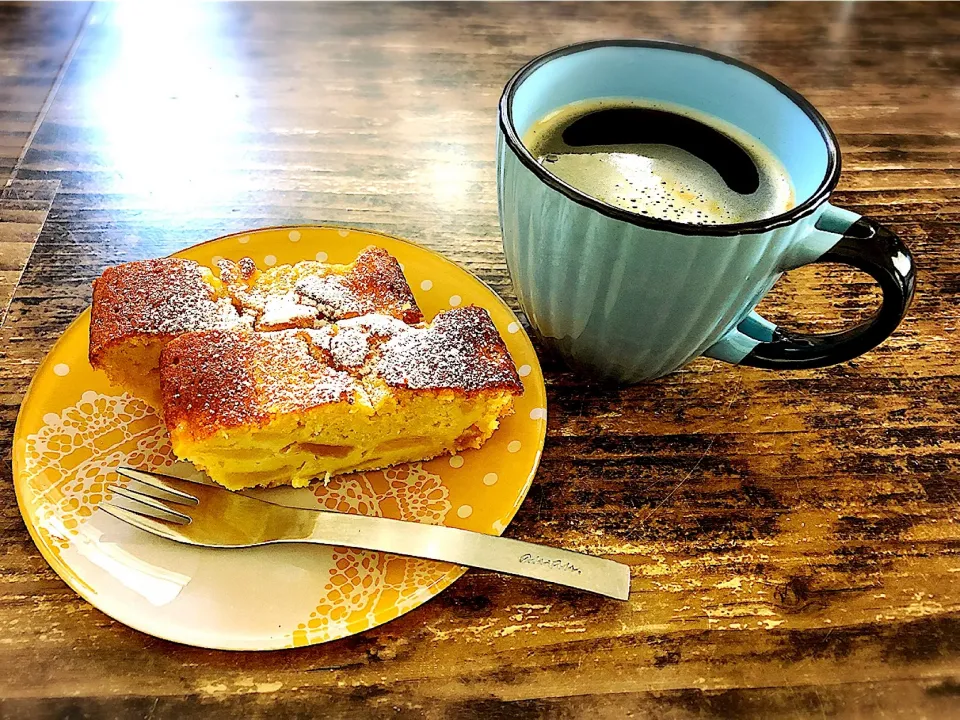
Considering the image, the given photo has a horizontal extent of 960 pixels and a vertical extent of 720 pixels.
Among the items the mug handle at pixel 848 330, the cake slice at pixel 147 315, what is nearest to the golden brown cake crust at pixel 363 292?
the cake slice at pixel 147 315

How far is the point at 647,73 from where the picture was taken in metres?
1.03

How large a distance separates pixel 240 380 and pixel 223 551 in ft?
0.59

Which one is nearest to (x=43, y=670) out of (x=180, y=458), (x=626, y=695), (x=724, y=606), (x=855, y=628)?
(x=180, y=458)

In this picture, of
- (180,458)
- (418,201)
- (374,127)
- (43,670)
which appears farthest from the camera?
(374,127)

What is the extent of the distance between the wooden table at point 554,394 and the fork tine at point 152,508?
0.36 feet

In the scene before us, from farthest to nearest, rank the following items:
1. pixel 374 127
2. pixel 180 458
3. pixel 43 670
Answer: pixel 374 127
pixel 180 458
pixel 43 670

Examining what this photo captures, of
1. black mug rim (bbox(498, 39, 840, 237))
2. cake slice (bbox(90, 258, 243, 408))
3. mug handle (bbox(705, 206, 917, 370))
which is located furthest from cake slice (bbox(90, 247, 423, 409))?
mug handle (bbox(705, 206, 917, 370))

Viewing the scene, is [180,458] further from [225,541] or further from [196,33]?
[196,33]

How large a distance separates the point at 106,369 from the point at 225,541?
27 centimetres

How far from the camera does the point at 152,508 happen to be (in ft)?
2.73

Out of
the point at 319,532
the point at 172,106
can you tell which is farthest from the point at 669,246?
the point at 172,106

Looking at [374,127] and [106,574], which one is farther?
[374,127]

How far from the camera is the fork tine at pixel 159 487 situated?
849 millimetres

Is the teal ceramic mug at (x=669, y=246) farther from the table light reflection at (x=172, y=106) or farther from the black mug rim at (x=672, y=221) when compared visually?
the table light reflection at (x=172, y=106)
